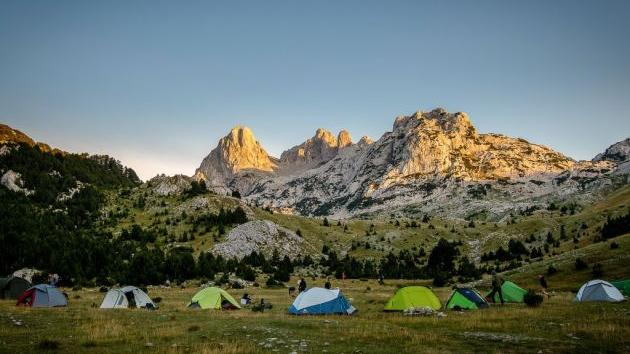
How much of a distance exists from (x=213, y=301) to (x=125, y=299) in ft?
24.6

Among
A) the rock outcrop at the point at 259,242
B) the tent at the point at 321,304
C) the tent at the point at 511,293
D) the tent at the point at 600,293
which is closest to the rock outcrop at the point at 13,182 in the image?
the rock outcrop at the point at 259,242

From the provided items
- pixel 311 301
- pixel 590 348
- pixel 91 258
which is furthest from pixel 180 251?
pixel 590 348

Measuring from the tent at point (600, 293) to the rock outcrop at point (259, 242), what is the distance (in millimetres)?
79312

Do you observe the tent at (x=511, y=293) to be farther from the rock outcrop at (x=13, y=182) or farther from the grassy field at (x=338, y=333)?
the rock outcrop at (x=13, y=182)

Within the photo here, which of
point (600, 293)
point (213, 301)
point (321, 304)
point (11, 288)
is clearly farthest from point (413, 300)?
point (11, 288)

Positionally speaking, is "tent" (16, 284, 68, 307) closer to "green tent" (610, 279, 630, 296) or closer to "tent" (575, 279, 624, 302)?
"tent" (575, 279, 624, 302)

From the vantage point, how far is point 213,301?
38.2 meters

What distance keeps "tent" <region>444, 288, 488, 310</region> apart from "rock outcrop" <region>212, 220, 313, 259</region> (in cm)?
7591

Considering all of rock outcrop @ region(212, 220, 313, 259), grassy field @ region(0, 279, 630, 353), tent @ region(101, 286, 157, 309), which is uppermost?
rock outcrop @ region(212, 220, 313, 259)

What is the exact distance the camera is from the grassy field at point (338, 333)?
57.0 feet

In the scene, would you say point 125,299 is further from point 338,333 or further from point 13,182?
point 13,182

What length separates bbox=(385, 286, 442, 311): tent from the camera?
106 ft

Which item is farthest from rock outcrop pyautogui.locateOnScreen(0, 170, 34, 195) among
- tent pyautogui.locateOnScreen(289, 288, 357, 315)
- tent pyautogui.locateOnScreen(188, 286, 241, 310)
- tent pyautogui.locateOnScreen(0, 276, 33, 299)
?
tent pyautogui.locateOnScreen(289, 288, 357, 315)

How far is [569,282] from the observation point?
48844 millimetres
